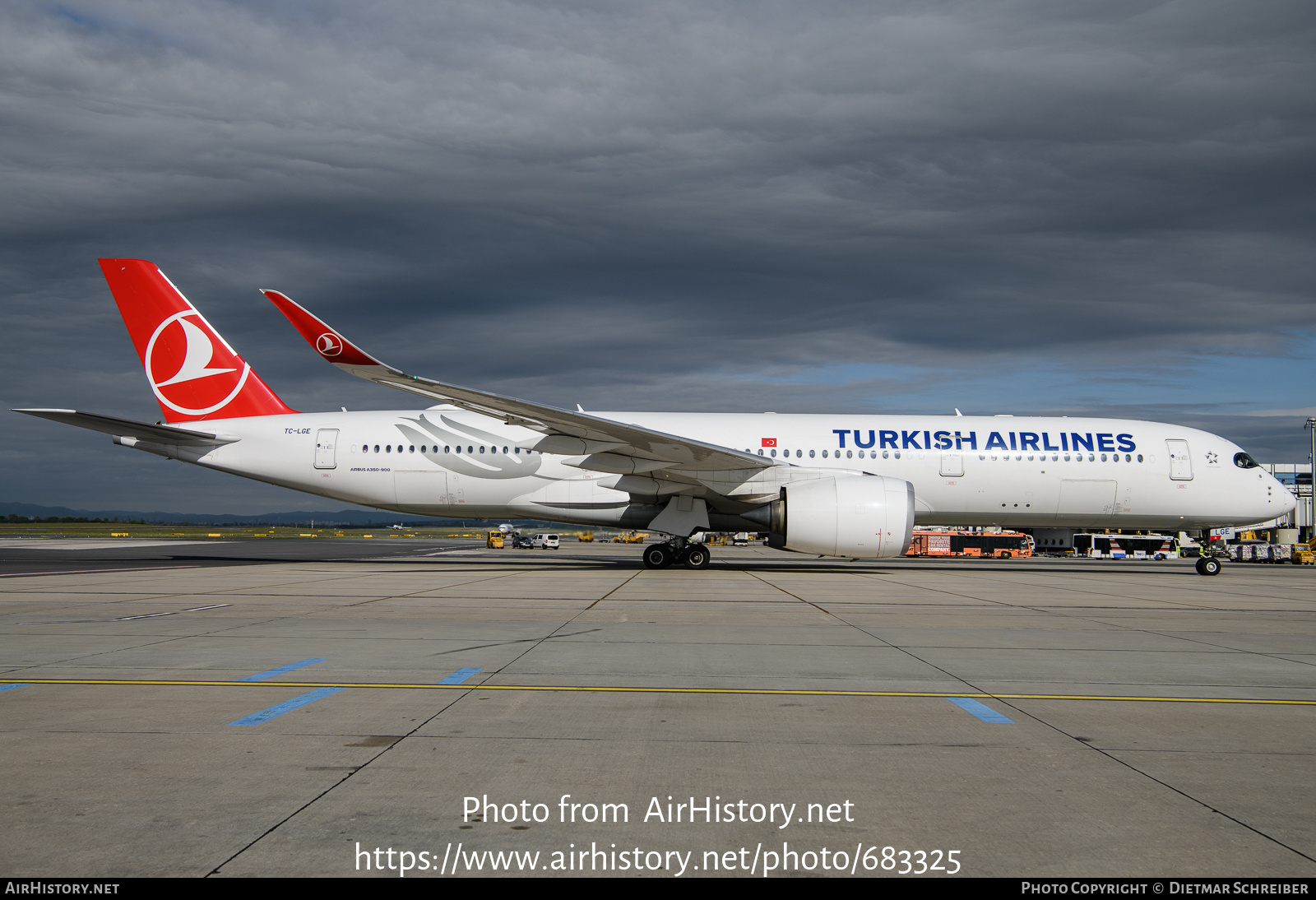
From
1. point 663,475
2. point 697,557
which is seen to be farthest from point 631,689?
point 697,557

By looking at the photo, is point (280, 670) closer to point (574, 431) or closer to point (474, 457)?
point (574, 431)

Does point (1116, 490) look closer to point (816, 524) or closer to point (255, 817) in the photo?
point (816, 524)

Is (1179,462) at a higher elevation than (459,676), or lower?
higher

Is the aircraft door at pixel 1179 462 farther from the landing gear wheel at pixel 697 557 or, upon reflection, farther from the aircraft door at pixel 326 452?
the aircraft door at pixel 326 452

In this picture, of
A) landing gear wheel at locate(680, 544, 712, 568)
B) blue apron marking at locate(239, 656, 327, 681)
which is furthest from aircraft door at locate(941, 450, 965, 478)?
blue apron marking at locate(239, 656, 327, 681)

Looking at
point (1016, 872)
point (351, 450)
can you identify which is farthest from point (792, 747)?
point (351, 450)

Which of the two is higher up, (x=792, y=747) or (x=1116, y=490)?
(x=1116, y=490)

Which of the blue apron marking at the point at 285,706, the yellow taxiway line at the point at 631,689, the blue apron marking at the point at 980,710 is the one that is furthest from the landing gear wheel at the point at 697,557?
the blue apron marking at the point at 285,706

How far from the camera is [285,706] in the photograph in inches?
199

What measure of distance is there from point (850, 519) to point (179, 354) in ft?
54.6

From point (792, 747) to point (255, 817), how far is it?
8.07 feet

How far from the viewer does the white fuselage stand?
19969mm

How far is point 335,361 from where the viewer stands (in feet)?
50.1

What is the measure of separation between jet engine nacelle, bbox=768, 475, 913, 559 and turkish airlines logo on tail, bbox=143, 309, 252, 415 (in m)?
14.3
